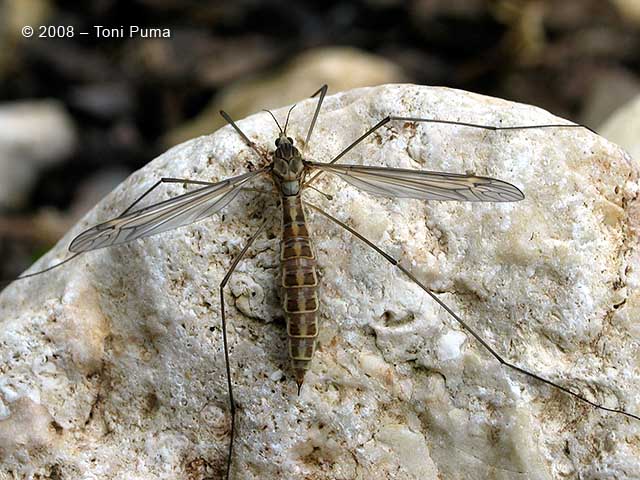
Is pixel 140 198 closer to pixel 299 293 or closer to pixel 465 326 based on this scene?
pixel 299 293

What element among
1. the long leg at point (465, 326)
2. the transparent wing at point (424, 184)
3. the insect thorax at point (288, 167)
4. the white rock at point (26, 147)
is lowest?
the long leg at point (465, 326)

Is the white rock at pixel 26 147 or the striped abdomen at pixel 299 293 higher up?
the white rock at pixel 26 147

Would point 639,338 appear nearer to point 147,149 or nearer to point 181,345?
point 181,345

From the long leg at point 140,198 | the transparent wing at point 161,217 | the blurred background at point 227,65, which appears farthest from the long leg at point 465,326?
the blurred background at point 227,65

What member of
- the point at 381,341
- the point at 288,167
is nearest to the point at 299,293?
the point at 381,341

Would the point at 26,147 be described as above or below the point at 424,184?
above

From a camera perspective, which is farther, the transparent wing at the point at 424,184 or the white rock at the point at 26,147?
the white rock at the point at 26,147

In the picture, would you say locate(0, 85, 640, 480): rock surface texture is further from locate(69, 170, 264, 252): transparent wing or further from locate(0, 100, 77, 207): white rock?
locate(0, 100, 77, 207): white rock

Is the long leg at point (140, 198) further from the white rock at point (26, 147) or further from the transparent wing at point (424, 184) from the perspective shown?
the white rock at point (26, 147)
